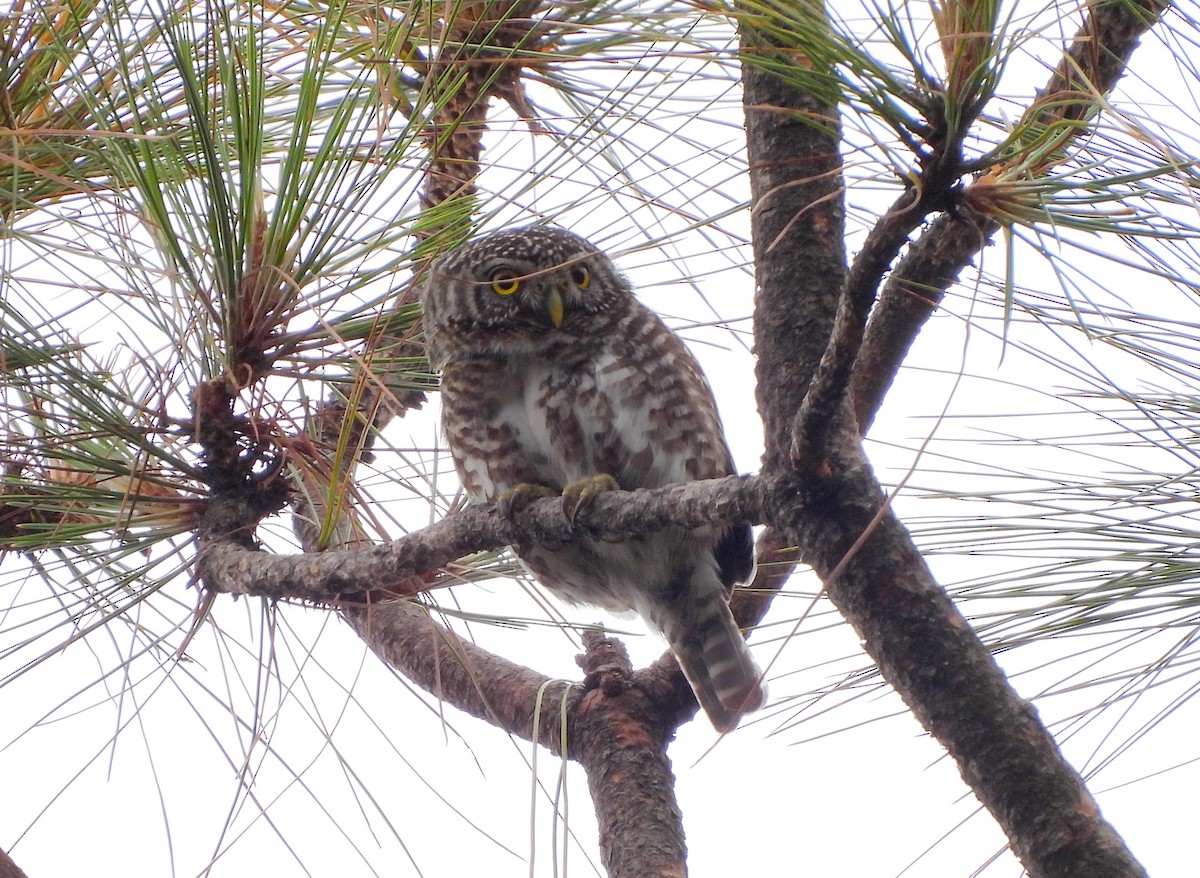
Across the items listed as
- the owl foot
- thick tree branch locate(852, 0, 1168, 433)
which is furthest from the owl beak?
thick tree branch locate(852, 0, 1168, 433)

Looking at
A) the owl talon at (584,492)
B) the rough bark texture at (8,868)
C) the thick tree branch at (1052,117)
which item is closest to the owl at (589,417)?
the owl talon at (584,492)

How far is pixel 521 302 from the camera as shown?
2918mm

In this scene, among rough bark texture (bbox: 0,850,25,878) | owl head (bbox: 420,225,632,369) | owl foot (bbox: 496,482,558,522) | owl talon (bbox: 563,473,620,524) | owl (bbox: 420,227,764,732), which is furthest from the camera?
owl head (bbox: 420,225,632,369)

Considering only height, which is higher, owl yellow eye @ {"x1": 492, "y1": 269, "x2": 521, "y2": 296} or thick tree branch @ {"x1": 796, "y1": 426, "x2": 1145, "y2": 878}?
owl yellow eye @ {"x1": 492, "y1": 269, "x2": 521, "y2": 296}

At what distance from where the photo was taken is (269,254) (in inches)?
83.6

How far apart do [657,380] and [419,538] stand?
924 mm

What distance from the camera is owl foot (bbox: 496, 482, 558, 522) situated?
2.33 m

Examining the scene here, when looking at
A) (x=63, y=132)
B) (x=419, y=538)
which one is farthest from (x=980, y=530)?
(x=63, y=132)

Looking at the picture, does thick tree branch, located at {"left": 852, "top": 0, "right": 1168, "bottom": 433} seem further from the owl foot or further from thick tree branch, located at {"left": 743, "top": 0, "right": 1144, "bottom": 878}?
the owl foot

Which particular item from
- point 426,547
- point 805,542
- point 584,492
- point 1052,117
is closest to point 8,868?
point 426,547

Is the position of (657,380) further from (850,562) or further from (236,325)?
(850,562)

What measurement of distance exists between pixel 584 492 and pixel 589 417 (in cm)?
51

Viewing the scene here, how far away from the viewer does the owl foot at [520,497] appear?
233cm

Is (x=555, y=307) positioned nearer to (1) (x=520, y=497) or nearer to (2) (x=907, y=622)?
(1) (x=520, y=497)
